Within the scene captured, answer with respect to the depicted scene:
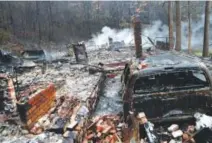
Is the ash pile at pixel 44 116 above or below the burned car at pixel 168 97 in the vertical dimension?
below

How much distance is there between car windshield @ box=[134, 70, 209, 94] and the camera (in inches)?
217

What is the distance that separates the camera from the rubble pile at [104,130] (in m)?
5.77

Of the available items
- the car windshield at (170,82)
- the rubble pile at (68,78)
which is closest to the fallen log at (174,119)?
the car windshield at (170,82)

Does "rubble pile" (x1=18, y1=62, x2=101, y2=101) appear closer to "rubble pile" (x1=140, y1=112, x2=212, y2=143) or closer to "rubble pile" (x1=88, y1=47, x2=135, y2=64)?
"rubble pile" (x1=88, y1=47, x2=135, y2=64)

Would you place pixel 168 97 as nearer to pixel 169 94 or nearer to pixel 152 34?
pixel 169 94

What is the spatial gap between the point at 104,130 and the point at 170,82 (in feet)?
5.33

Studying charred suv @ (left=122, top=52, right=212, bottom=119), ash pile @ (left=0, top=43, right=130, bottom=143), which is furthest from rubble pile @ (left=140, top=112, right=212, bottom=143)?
ash pile @ (left=0, top=43, right=130, bottom=143)

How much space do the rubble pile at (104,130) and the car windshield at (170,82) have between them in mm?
985

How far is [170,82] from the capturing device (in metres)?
5.71

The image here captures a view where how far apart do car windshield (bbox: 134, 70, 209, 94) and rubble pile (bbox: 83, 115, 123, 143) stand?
3.23 ft

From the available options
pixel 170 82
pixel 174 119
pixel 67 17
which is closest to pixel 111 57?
pixel 170 82

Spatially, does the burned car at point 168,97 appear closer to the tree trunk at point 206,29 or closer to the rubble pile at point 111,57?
the rubble pile at point 111,57

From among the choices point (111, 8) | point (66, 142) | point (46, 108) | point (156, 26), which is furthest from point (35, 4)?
point (66, 142)

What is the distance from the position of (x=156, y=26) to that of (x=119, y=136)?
125 ft
